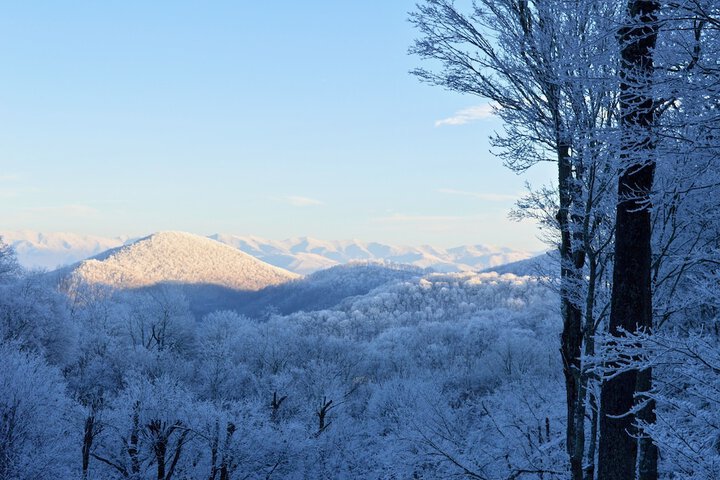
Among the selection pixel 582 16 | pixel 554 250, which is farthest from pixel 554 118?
pixel 554 250

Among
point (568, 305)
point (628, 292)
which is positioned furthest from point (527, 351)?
point (628, 292)

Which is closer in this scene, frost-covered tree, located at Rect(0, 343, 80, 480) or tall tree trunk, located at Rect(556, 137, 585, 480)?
tall tree trunk, located at Rect(556, 137, 585, 480)

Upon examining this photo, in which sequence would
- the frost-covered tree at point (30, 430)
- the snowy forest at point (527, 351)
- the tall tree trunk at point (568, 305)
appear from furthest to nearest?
the frost-covered tree at point (30, 430) < the tall tree trunk at point (568, 305) < the snowy forest at point (527, 351)

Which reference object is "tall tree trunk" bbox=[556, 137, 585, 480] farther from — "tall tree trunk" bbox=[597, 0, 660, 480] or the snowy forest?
"tall tree trunk" bbox=[597, 0, 660, 480]

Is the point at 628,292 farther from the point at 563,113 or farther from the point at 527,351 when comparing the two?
the point at 527,351

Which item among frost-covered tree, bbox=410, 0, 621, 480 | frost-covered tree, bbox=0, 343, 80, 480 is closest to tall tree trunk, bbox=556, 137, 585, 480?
frost-covered tree, bbox=410, 0, 621, 480

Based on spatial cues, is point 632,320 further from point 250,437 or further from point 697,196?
point 250,437

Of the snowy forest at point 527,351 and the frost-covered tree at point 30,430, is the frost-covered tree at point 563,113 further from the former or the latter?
the frost-covered tree at point 30,430

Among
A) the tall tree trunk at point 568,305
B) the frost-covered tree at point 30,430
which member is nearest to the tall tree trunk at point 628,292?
the tall tree trunk at point 568,305
